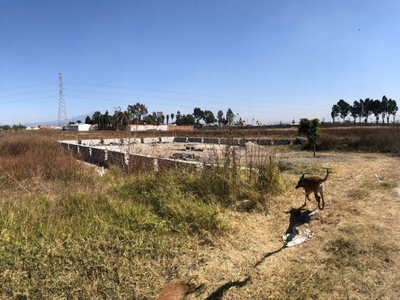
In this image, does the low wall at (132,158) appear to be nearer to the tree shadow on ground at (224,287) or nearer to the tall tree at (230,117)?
the tall tree at (230,117)

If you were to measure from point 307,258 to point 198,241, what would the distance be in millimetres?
1213

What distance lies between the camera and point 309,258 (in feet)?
11.3

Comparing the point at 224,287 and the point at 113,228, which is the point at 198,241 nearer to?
the point at 224,287

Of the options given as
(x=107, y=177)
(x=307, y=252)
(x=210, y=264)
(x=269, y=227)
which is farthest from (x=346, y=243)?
(x=107, y=177)

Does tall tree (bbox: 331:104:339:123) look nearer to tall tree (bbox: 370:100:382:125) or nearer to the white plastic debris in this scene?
tall tree (bbox: 370:100:382:125)

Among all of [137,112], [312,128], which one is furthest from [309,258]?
[312,128]

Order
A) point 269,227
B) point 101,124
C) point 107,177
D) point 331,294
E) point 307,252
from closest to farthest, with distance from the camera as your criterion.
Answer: point 331,294
point 307,252
point 269,227
point 107,177
point 101,124

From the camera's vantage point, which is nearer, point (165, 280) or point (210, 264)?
point (165, 280)

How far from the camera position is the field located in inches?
114

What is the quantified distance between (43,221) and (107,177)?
311cm

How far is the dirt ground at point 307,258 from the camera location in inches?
113

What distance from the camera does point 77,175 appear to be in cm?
737

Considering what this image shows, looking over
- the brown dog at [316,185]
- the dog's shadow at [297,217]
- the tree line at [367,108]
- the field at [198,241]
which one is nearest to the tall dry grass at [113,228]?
the field at [198,241]

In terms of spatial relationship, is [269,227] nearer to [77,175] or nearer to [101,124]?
[77,175]
